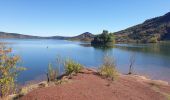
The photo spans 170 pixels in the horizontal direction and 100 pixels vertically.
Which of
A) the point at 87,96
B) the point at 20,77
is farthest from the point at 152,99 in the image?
the point at 20,77

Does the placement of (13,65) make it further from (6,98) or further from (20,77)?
(20,77)

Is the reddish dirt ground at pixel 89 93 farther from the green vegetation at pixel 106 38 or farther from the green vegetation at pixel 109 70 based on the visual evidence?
the green vegetation at pixel 106 38

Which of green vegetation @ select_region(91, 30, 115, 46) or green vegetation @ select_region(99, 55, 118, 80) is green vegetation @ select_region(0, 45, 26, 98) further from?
green vegetation @ select_region(91, 30, 115, 46)

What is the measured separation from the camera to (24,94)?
18.2 metres

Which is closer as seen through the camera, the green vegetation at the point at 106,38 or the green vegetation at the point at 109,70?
the green vegetation at the point at 109,70

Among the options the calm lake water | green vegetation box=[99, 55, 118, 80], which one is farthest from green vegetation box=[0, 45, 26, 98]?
the calm lake water

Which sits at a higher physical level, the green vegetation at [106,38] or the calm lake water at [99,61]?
the green vegetation at [106,38]

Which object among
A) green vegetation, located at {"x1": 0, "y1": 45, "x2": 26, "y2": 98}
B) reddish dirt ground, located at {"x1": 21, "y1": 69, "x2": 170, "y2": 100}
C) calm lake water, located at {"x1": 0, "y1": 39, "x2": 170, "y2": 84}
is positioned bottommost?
calm lake water, located at {"x1": 0, "y1": 39, "x2": 170, "y2": 84}

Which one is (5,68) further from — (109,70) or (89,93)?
(109,70)

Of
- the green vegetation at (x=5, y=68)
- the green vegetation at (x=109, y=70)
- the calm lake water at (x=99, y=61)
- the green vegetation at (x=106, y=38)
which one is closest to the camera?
the green vegetation at (x=5, y=68)

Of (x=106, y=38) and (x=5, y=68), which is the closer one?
(x=5, y=68)

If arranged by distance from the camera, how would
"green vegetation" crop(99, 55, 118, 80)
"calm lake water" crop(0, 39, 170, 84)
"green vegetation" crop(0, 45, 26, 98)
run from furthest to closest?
"calm lake water" crop(0, 39, 170, 84), "green vegetation" crop(99, 55, 118, 80), "green vegetation" crop(0, 45, 26, 98)

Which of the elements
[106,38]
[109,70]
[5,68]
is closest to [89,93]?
[5,68]

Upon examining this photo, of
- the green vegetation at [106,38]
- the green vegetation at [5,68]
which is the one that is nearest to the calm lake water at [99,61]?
the green vegetation at [5,68]
